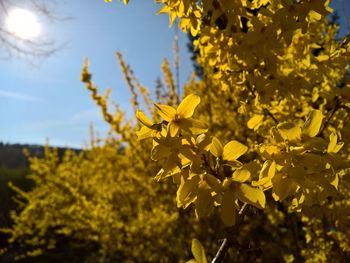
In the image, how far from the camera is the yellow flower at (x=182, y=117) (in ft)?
3.28

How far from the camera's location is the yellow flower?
3.28 ft

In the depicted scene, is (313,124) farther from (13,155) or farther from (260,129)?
(13,155)

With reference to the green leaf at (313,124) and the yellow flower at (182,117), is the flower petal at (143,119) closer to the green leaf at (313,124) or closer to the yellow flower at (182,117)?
the yellow flower at (182,117)

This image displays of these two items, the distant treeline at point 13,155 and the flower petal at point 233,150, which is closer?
the flower petal at point 233,150

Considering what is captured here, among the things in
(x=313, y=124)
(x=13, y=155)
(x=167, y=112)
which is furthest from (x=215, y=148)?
(x=13, y=155)

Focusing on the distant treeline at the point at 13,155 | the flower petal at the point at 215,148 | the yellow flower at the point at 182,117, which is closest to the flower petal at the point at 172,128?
the yellow flower at the point at 182,117

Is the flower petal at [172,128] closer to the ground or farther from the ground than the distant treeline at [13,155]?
closer to the ground

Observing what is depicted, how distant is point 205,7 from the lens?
1310 mm

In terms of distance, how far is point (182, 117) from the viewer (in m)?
1.02

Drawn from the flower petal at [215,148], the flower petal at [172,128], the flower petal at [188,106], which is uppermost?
the flower petal at [188,106]

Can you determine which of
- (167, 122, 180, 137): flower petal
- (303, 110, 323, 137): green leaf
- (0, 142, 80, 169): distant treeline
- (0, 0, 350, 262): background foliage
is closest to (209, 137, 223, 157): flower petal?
(0, 0, 350, 262): background foliage

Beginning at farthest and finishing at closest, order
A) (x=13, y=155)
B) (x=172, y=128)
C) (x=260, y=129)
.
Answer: (x=13, y=155) < (x=260, y=129) < (x=172, y=128)

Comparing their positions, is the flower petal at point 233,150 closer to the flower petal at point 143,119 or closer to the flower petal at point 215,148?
the flower petal at point 215,148

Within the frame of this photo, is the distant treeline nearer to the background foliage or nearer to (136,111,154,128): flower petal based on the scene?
the background foliage
